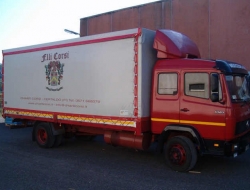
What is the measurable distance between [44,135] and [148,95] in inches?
178

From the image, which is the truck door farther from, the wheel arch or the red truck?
the wheel arch

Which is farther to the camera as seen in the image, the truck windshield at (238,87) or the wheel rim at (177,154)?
the wheel rim at (177,154)

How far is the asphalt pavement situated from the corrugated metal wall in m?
8.87

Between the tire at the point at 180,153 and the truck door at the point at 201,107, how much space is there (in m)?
0.42

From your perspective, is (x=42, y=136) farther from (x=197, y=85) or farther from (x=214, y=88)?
(x=214, y=88)

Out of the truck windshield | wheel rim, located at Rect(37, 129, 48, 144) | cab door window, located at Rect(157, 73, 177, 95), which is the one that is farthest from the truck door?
wheel rim, located at Rect(37, 129, 48, 144)

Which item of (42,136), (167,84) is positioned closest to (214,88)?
(167,84)

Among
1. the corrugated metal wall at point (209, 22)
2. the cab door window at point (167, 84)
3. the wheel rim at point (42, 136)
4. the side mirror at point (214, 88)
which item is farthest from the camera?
the corrugated metal wall at point (209, 22)

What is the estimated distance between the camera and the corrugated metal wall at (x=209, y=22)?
52.1 ft

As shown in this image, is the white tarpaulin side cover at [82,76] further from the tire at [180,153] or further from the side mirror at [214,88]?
the side mirror at [214,88]

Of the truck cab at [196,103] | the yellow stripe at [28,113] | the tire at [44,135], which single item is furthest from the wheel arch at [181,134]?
the tire at [44,135]

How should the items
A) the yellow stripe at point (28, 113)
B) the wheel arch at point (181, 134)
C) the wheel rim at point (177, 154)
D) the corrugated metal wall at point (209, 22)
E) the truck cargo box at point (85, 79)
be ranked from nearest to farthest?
the wheel arch at point (181, 134)
the wheel rim at point (177, 154)
the truck cargo box at point (85, 79)
the yellow stripe at point (28, 113)
the corrugated metal wall at point (209, 22)

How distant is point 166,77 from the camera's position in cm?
740

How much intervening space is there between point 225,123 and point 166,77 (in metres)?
1.82
